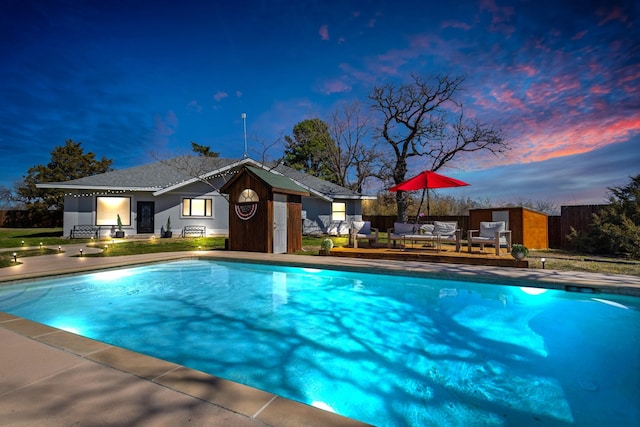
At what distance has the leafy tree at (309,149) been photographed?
97.0ft

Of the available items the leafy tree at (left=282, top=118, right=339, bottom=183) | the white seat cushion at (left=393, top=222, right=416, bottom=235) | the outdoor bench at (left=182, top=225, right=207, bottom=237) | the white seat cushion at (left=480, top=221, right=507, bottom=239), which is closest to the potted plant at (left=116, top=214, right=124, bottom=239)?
the outdoor bench at (left=182, top=225, right=207, bottom=237)

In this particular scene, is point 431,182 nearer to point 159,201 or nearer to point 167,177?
point 159,201

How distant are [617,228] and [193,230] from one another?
727 inches

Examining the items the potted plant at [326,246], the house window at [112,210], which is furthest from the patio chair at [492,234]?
the house window at [112,210]

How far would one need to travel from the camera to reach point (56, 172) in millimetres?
28453

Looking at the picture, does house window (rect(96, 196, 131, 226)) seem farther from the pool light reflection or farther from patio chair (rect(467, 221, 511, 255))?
the pool light reflection

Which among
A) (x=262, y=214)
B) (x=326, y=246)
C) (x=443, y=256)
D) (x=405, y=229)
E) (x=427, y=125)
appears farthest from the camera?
(x=427, y=125)

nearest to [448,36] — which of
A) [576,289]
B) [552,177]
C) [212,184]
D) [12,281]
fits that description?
[552,177]

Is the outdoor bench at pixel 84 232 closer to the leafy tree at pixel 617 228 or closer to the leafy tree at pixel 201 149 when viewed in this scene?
the leafy tree at pixel 201 149

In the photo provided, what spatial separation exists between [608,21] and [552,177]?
33.4 feet

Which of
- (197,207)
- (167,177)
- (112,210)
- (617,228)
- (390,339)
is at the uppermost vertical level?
(167,177)

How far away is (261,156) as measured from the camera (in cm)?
1975

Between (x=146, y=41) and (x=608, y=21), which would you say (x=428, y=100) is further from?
(x=146, y=41)

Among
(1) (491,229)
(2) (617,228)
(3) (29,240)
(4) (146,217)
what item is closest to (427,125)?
(2) (617,228)
